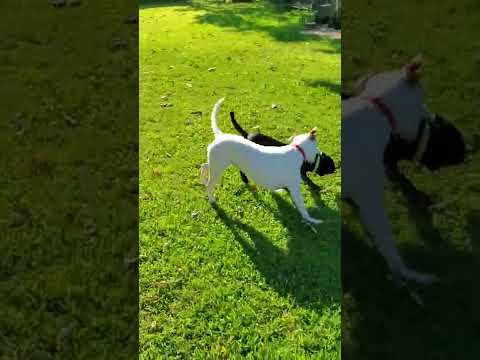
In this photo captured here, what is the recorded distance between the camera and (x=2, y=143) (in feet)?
15.6

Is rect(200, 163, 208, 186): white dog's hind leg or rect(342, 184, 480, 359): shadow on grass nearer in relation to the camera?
rect(342, 184, 480, 359): shadow on grass

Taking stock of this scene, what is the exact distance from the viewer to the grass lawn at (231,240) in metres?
2.93

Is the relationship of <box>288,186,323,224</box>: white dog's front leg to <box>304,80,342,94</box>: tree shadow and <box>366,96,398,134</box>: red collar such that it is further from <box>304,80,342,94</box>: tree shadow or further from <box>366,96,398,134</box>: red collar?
<box>304,80,342,94</box>: tree shadow

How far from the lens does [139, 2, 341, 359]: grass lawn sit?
293 centimetres

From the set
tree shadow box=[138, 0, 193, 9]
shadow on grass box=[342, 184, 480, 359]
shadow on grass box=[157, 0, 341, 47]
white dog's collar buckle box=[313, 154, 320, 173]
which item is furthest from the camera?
tree shadow box=[138, 0, 193, 9]

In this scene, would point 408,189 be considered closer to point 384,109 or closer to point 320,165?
point 320,165

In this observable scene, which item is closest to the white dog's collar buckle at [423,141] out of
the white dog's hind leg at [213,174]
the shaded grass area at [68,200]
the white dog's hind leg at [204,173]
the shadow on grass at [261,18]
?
the white dog's hind leg at [213,174]

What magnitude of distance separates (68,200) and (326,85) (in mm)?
4448

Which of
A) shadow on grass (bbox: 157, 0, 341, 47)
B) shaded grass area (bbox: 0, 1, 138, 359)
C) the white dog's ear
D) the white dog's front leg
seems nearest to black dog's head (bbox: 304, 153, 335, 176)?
the white dog's front leg

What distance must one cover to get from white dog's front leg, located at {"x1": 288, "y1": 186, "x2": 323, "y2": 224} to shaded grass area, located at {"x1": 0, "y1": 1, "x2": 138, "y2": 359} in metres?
1.11

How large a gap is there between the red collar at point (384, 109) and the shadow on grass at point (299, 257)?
3.26 ft

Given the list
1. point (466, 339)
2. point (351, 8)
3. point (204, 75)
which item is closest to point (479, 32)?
point (351, 8)

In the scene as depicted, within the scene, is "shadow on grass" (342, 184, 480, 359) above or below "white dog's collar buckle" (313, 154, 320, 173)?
below

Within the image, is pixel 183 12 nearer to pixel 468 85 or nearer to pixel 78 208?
pixel 468 85
